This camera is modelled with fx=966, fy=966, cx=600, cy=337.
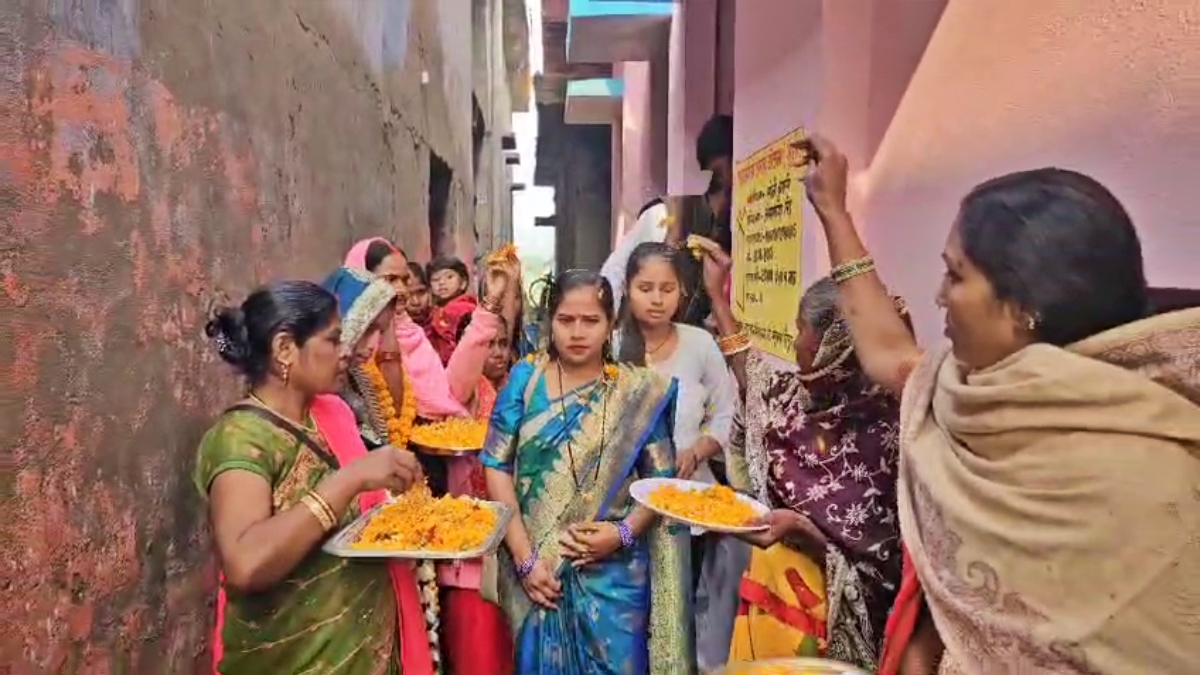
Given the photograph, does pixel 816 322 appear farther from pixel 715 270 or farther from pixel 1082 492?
pixel 715 270

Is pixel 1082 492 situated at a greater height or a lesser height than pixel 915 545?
greater

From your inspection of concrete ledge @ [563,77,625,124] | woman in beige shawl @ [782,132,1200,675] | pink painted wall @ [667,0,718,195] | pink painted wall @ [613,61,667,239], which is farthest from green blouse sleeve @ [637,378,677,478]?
concrete ledge @ [563,77,625,124]

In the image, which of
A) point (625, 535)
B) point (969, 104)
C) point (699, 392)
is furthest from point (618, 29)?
point (625, 535)

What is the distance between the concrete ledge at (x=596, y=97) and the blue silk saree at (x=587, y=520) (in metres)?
12.1

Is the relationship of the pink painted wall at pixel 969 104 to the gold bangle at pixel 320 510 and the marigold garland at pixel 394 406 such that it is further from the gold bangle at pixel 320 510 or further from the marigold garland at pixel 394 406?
the gold bangle at pixel 320 510

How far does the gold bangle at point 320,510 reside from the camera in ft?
6.59

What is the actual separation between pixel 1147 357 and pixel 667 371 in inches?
94.3

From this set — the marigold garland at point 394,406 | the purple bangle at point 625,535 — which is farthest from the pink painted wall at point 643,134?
the purple bangle at point 625,535

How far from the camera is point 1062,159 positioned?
2.23 m

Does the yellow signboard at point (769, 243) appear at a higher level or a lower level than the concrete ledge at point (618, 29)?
lower

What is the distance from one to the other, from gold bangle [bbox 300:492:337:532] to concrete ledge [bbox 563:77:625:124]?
13.0 m

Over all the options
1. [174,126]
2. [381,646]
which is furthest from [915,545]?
[174,126]

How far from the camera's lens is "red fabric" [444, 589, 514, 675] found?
319 centimetres

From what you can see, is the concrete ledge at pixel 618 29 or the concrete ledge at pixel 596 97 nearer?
the concrete ledge at pixel 618 29
